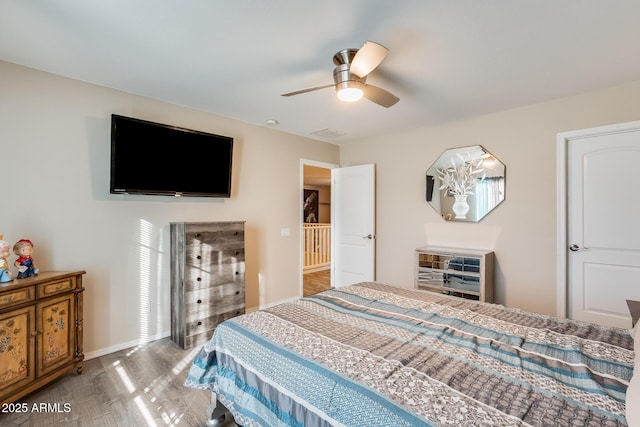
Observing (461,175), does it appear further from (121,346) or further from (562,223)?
(121,346)

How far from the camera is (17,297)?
1983 millimetres

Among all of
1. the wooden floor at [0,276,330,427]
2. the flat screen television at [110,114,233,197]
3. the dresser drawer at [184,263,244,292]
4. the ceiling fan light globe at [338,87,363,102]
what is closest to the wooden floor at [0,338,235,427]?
the wooden floor at [0,276,330,427]

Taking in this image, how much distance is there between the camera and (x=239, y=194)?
374 cm

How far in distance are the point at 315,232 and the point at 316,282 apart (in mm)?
1667

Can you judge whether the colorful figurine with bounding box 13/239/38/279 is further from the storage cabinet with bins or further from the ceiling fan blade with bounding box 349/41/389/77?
the storage cabinet with bins

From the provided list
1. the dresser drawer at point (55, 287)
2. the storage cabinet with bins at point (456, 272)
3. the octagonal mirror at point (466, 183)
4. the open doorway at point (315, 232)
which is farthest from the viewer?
the open doorway at point (315, 232)

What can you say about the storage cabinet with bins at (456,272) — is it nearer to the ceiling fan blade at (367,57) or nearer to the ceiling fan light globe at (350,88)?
the ceiling fan light globe at (350,88)

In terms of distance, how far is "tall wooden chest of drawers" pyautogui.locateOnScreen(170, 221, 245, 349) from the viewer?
114 inches

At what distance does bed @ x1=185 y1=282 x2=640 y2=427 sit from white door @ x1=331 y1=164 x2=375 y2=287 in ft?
8.00

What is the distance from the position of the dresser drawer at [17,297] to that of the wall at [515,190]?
3822 millimetres

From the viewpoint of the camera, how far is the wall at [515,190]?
2926 millimetres


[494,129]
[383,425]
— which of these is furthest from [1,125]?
[494,129]

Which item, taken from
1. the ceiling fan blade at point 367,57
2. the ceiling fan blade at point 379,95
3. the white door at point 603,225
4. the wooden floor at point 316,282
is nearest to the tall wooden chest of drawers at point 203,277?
the wooden floor at point 316,282

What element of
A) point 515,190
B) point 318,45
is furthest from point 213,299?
point 515,190
